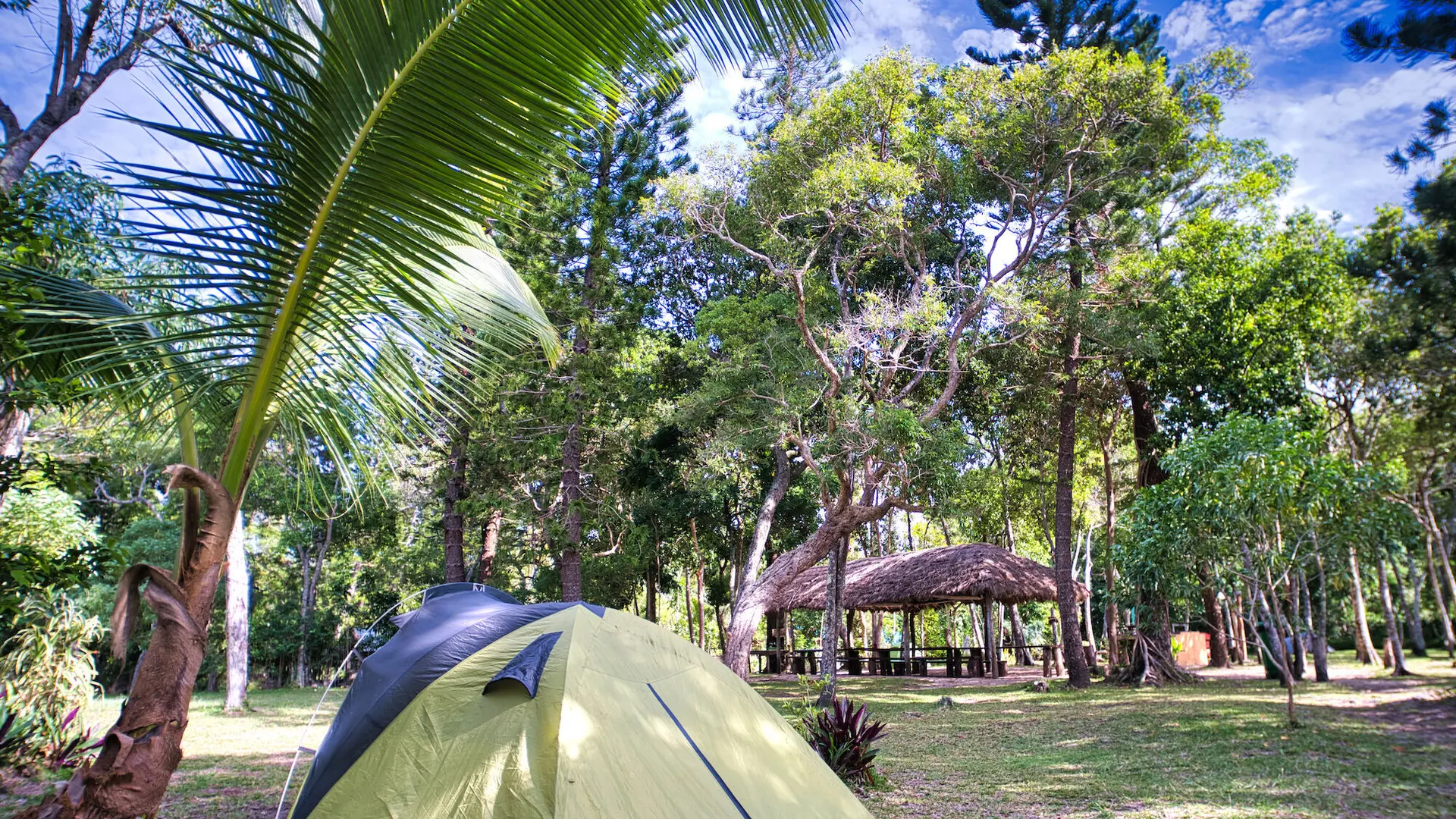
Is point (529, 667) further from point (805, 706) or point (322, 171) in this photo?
point (805, 706)

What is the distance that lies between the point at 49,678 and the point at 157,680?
5.64 metres

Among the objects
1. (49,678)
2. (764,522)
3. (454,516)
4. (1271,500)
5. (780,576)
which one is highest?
A: (454,516)

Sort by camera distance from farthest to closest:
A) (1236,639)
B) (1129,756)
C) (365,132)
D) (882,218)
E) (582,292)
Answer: (1236,639) → (582,292) → (882,218) → (1129,756) → (365,132)

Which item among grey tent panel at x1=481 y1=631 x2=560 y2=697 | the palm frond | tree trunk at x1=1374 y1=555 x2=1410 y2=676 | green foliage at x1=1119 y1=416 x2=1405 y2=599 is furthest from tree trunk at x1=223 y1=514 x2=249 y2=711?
tree trunk at x1=1374 y1=555 x2=1410 y2=676

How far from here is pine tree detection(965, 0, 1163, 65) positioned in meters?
14.5

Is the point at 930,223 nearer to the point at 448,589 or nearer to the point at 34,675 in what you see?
the point at 448,589

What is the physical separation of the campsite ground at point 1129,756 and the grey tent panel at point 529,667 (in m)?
2.99

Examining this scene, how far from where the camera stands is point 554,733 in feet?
10.6

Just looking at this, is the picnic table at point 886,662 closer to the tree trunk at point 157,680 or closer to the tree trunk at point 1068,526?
the tree trunk at point 1068,526

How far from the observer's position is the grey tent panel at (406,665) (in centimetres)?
370

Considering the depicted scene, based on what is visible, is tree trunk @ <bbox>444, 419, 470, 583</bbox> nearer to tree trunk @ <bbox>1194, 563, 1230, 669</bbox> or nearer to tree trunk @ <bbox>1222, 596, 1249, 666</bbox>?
tree trunk @ <bbox>1194, 563, 1230, 669</bbox>

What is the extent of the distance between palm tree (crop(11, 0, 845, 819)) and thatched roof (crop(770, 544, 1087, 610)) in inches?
620

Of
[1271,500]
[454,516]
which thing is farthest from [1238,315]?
[454,516]

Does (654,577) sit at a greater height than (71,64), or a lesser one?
lesser
